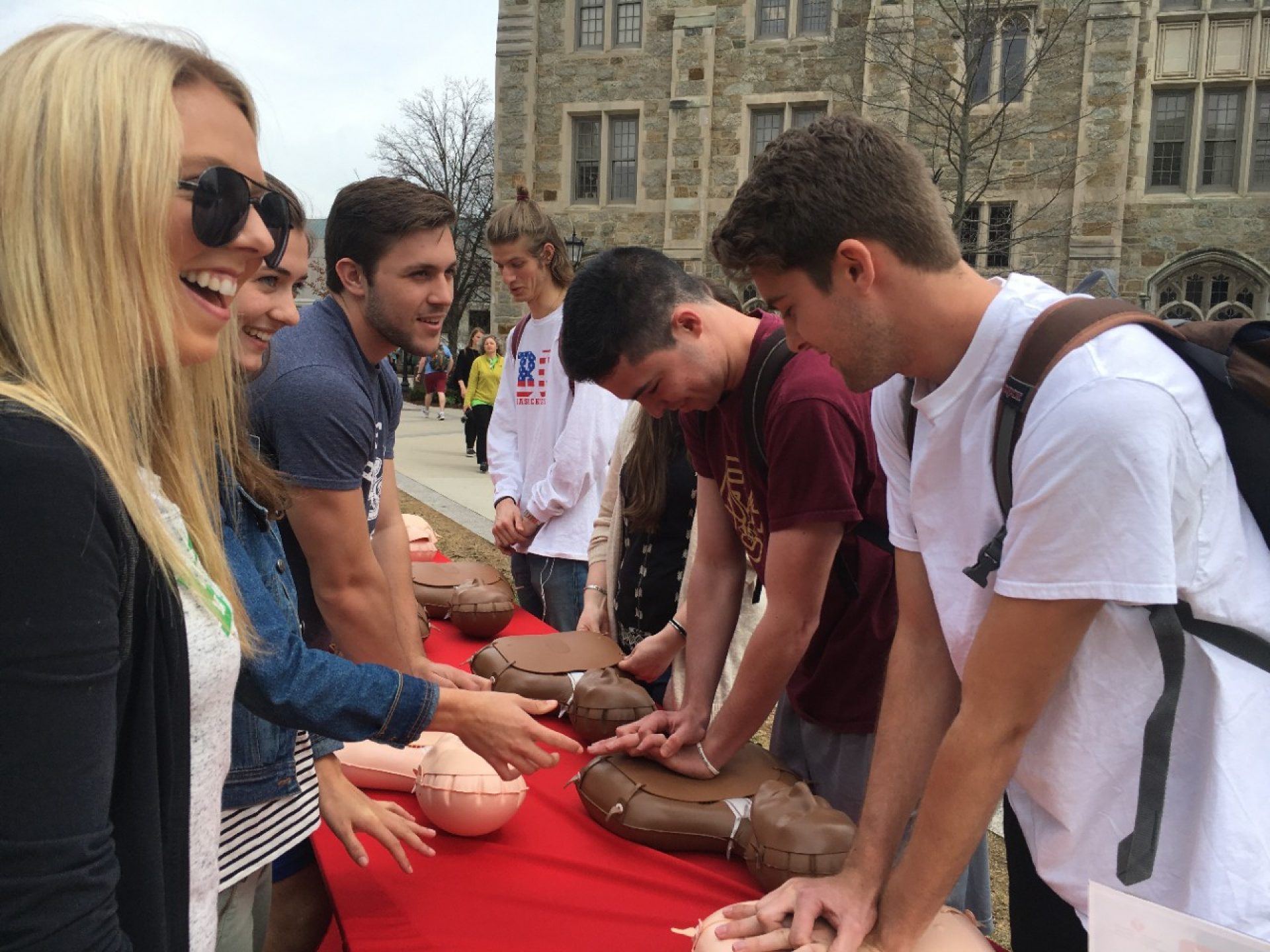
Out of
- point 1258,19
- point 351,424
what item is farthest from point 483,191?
point 351,424

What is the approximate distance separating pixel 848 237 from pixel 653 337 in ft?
2.48

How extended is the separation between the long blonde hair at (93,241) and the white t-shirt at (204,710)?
0.04m

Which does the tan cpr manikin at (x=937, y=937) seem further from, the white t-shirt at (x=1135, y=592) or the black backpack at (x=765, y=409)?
the black backpack at (x=765, y=409)

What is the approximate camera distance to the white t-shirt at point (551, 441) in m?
3.29

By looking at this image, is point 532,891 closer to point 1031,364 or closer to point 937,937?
point 937,937

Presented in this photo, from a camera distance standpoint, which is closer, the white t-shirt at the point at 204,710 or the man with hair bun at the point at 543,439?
the white t-shirt at the point at 204,710

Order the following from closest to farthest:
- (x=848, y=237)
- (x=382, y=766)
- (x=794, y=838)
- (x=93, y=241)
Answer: (x=93, y=241) < (x=848, y=237) < (x=794, y=838) < (x=382, y=766)

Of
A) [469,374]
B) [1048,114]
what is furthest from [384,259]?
[1048,114]

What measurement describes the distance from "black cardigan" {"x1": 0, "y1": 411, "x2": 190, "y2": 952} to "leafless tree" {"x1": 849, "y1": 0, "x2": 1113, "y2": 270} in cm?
1648

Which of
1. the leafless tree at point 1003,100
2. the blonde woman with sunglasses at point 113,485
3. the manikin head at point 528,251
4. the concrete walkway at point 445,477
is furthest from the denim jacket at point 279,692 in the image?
the leafless tree at point 1003,100

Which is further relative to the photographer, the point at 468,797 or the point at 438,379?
the point at 438,379

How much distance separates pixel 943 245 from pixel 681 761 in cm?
100

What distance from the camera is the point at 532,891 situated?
4.75ft

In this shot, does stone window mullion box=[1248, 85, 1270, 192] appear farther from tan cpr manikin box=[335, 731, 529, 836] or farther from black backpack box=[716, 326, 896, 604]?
tan cpr manikin box=[335, 731, 529, 836]
